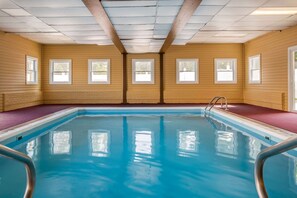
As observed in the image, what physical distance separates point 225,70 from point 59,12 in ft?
27.7

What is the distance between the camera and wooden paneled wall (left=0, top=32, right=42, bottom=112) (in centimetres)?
938

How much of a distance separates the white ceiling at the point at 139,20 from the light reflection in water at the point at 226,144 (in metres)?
2.89

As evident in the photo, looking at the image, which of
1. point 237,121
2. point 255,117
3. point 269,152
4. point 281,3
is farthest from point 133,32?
point 269,152

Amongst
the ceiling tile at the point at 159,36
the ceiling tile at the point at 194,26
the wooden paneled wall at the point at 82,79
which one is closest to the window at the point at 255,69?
the ceiling tile at the point at 194,26

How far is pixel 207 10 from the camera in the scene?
22.2 feet

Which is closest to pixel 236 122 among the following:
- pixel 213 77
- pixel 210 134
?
pixel 210 134

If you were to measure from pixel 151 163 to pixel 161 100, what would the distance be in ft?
29.9

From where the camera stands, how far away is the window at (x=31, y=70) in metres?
11.4

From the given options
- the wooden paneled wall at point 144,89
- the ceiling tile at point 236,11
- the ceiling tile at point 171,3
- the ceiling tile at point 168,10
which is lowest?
the wooden paneled wall at point 144,89

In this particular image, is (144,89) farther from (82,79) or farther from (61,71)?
(61,71)

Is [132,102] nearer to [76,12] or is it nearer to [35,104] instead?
[35,104]

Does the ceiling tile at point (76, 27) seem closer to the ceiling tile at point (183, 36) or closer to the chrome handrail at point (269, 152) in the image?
the ceiling tile at point (183, 36)

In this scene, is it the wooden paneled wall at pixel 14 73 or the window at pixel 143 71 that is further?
the window at pixel 143 71

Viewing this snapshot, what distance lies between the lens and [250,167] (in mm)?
3723
